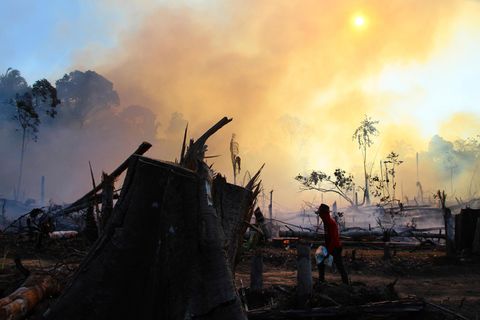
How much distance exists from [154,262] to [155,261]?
0.01 m

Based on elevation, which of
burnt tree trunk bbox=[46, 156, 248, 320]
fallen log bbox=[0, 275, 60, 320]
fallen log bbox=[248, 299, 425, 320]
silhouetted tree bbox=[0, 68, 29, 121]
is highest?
silhouetted tree bbox=[0, 68, 29, 121]

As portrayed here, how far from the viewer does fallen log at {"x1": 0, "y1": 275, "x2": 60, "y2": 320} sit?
5340mm

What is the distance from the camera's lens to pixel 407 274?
15906 millimetres

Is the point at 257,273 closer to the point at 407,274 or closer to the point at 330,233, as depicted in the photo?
the point at 330,233

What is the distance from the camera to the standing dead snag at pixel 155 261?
3.33 metres

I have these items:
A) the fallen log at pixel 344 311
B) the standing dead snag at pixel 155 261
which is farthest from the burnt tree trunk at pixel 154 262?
the fallen log at pixel 344 311

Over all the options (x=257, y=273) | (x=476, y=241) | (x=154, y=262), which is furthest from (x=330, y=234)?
(x=476, y=241)

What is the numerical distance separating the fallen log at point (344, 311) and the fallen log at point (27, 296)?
2.95 meters

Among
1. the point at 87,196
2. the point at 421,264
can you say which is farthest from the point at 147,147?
the point at 421,264

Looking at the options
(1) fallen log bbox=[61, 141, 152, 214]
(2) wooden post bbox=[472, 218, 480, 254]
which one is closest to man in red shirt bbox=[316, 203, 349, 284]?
(1) fallen log bbox=[61, 141, 152, 214]

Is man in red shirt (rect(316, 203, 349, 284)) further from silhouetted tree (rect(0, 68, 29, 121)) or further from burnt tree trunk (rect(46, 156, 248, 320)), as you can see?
silhouetted tree (rect(0, 68, 29, 121))

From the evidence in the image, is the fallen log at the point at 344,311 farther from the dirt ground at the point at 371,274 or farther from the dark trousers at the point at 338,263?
the dark trousers at the point at 338,263

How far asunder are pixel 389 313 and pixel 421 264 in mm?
11463

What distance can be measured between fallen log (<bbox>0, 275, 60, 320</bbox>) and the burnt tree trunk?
8.24ft
